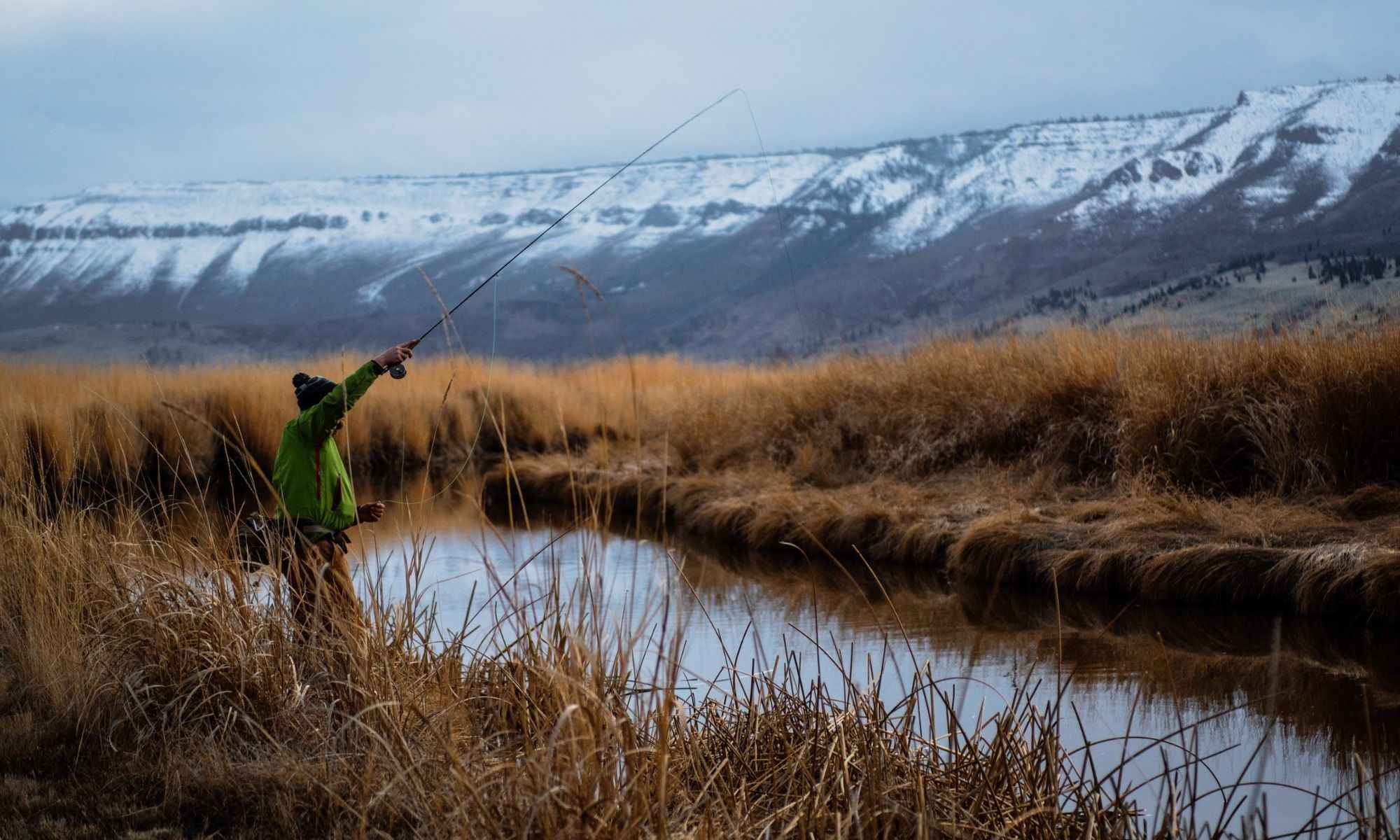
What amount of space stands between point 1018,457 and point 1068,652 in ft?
14.2

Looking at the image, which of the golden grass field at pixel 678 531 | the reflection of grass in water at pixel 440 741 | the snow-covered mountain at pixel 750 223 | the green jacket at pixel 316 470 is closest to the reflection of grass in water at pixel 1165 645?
the golden grass field at pixel 678 531

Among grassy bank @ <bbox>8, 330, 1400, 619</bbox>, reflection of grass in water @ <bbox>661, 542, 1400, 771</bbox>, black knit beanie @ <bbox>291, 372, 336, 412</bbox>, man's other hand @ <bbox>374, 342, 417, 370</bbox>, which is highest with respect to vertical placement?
man's other hand @ <bbox>374, 342, 417, 370</bbox>

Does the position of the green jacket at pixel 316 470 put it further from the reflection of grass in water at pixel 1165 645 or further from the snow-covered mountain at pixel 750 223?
the snow-covered mountain at pixel 750 223

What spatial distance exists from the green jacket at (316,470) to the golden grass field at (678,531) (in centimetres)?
28

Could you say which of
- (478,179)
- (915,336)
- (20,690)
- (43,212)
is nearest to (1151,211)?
(915,336)

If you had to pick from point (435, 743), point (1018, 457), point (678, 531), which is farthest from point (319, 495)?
point (1018, 457)

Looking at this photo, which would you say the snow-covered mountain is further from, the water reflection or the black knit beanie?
the black knit beanie

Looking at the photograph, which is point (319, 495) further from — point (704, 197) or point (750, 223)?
point (704, 197)

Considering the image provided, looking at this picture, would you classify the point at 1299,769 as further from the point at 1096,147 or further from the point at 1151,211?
the point at 1096,147

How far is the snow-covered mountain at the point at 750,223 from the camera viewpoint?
69.6 metres

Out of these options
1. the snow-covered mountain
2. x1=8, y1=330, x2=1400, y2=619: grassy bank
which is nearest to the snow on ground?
the snow-covered mountain

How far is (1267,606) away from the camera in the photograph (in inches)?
255

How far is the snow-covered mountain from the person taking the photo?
6956 centimetres

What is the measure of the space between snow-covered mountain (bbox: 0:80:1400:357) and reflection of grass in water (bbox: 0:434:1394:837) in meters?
55.5
